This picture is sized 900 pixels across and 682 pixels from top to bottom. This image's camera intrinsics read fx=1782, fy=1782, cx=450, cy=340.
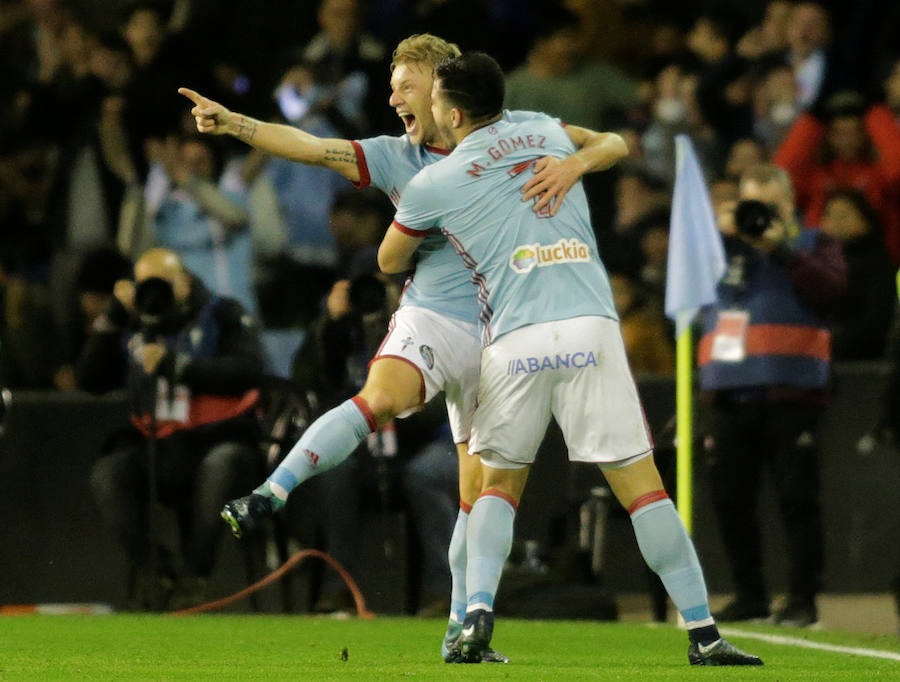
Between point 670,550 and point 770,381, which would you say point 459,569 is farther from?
point 770,381

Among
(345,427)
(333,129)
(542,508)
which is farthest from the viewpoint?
(333,129)

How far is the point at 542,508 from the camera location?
33.9ft

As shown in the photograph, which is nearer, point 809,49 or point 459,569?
point 459,569

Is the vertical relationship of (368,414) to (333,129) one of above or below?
below

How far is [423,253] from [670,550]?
4.89ft

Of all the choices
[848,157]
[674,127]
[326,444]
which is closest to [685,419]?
[326,444]

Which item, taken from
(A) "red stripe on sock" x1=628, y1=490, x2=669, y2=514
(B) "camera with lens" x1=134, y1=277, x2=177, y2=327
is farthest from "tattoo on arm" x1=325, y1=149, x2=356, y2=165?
(B) "camera with lens" x1=134, y1=277, x2=177, y2=327

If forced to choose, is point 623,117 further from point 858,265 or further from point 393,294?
point 393,294

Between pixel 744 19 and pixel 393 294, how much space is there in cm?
516

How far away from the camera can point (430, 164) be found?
263 inches

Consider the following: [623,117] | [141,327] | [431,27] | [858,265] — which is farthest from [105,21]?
[858,265]

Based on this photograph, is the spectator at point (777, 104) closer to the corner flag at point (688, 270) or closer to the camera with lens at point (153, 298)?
the corner flag at point (688, 270)

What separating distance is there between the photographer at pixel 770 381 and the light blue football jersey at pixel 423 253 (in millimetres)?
2835

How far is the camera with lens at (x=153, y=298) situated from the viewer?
30.8ft
